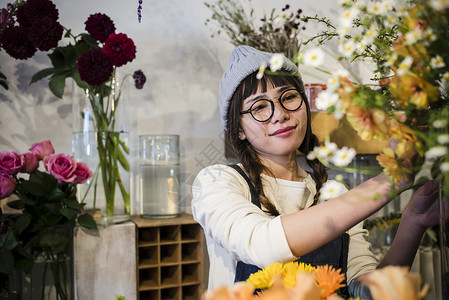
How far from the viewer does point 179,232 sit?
5.24 feet

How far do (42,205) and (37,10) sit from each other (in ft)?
2.01

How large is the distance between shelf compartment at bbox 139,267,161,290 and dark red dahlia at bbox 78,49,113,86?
0.72 m

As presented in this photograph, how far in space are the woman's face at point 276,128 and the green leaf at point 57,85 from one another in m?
→ 0.77

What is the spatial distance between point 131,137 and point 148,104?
16 cm

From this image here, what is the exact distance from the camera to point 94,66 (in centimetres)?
134

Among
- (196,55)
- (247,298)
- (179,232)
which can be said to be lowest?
(179,232)

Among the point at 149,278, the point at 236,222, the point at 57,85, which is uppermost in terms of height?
the point at 57,85

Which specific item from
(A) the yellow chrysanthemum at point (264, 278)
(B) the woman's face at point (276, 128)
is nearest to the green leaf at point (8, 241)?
(B) the woman's face at point (276, 128)

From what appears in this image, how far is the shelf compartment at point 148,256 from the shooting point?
157 centimetres

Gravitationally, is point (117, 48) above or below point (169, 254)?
above

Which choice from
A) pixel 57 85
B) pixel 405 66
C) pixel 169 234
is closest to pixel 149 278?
pixel 169 234

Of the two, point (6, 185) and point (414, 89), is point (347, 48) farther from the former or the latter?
point (6, 185)

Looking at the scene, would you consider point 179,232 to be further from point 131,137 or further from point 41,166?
Result: point 41,166

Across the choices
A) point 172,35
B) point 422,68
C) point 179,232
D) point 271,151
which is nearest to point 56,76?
point 172,35
